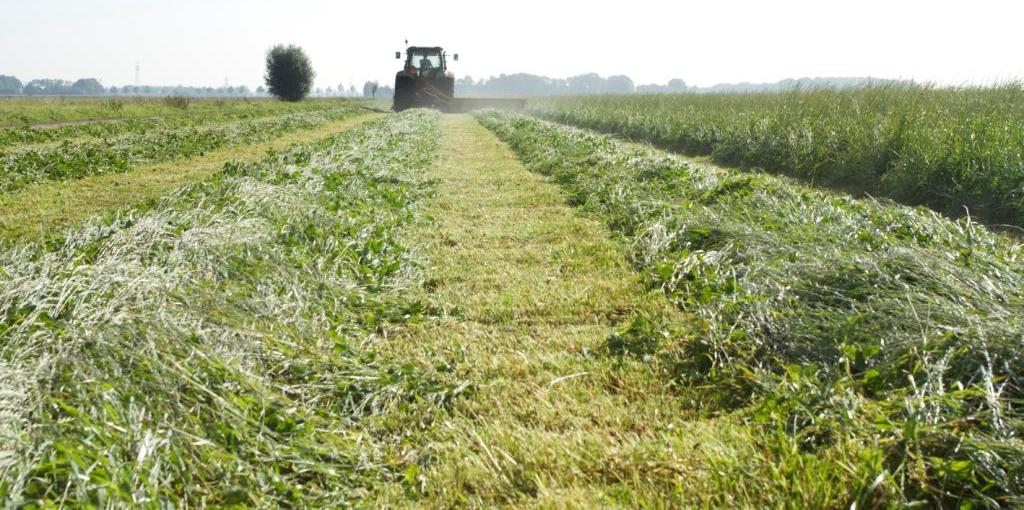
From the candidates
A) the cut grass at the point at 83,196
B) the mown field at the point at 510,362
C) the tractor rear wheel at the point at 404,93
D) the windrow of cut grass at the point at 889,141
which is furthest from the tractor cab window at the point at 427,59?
the mown field at the point at 510,362

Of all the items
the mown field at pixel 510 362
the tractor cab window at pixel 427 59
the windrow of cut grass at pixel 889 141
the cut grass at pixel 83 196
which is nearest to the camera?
the mown field at pixel 510 362

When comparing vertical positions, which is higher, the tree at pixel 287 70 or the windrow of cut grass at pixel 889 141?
the tree at pixel 287 70

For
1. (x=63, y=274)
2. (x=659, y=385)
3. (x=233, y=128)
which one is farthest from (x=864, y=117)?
(x=233, y=128)

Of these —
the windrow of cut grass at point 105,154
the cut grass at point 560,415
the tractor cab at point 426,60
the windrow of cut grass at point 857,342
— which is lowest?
the cut grass at point 560,415

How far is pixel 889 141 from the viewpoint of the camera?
30.9 feet

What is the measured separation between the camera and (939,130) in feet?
29.5

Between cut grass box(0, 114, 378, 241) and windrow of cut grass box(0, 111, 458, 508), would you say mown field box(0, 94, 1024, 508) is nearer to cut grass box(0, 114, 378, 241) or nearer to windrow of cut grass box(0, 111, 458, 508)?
windrow of cut grass box(0, 111, 458, 508)

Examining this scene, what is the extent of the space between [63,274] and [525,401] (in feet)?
7.71

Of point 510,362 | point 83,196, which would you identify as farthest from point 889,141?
point 83,196

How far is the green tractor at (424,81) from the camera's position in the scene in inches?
1414

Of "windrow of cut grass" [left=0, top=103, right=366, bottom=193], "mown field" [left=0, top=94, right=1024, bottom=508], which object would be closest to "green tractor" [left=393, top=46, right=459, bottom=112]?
"windrow of cut grass" [left=0, top=103, right=366, bottom=193]

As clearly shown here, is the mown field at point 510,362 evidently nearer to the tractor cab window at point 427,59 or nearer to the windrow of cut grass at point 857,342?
the windrow of cut grass at point 857,342

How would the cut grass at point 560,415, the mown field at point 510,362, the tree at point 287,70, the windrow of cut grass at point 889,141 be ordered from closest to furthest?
the mown field at point 510,362 < the cut grass at point 560,415 < the windrow of cut grass at point 889,141 < the tree at point 287,70

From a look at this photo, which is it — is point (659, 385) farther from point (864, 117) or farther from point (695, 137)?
point (695, 137)
